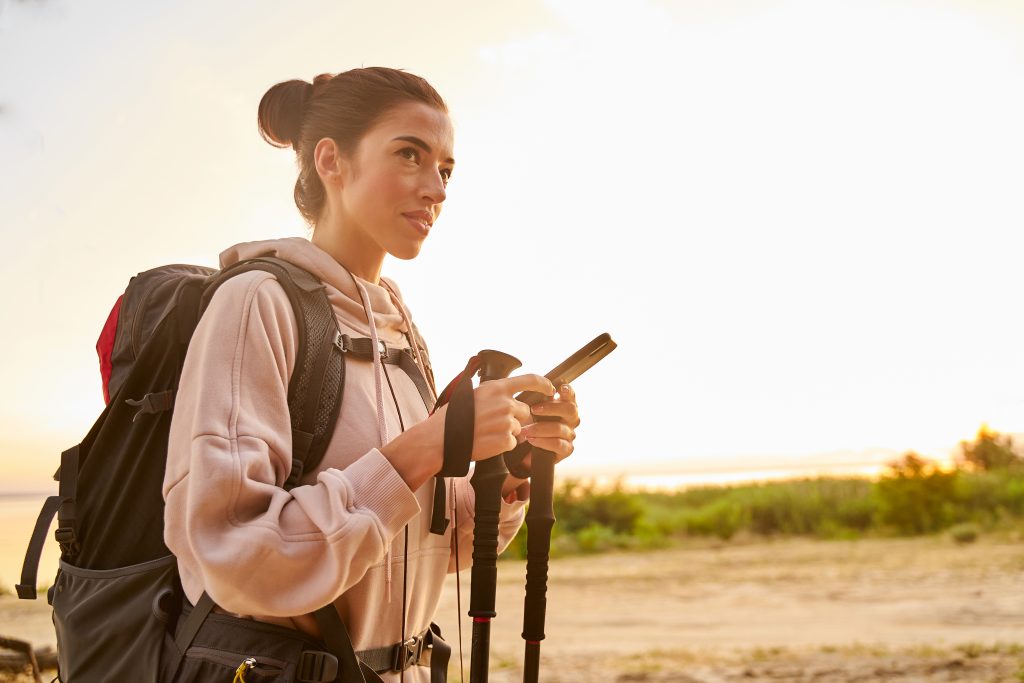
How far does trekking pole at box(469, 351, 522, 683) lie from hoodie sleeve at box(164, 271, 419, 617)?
0.72 feet

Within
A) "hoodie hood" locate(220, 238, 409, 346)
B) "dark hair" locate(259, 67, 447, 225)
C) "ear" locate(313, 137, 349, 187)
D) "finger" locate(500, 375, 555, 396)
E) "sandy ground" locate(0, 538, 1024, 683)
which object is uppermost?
"dark hair" locate(259, 67, 447, 225)

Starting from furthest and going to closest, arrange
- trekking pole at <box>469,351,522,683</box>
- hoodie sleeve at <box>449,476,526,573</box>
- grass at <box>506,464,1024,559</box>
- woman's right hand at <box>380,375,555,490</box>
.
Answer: grass at <box>506,464,1024,559</box> < hoodie sleeve at <box>449,476,526,573</box> < trekking pole at <box>469,351,522,683</box> < woman's right hand at <box>380,375,555,490</box>

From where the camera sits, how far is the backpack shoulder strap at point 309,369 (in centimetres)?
157

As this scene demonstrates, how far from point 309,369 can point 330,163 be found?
56 centimetres

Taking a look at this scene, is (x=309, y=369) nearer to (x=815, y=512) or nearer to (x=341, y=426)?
(x=341, y=426)

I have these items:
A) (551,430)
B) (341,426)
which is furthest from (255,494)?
(551,430)

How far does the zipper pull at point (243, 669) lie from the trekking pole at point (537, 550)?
536 mm

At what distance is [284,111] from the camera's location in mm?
2131

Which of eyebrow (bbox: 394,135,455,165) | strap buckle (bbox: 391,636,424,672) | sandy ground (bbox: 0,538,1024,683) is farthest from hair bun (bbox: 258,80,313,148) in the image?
sandy ground (bbox: 0,538,1024,683)

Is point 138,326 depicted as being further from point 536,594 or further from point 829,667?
point 829,667

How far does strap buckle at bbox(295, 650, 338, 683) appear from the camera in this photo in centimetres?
152

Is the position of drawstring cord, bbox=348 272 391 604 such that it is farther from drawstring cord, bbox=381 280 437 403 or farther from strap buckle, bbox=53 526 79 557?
strap buckle, bbox=53 526 79 557

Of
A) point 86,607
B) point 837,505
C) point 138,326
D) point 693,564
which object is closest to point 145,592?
point 86,607

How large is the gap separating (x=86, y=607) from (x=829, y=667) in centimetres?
651
